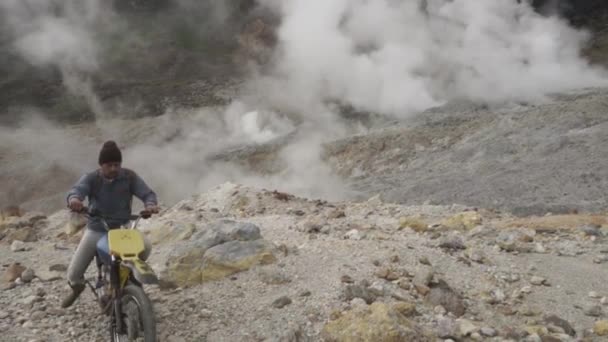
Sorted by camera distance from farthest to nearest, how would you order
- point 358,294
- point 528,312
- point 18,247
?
point 18,247
point 528,312
point 358,294

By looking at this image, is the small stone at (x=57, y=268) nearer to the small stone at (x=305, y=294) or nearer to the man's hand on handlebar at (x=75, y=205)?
the man's hand on handlebar at (x=75, y=205)

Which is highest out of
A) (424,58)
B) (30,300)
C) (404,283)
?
(424,58)

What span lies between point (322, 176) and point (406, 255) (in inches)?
639

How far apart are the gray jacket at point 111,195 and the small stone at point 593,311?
4538mm

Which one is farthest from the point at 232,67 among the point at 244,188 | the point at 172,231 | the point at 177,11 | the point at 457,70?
the point at 172,231

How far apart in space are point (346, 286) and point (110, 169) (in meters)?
2.51

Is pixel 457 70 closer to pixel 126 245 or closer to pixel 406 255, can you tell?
pixel 406 255

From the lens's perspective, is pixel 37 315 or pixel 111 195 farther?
pixel 37 315

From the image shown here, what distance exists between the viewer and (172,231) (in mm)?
8070

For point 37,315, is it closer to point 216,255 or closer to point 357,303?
point 216,255

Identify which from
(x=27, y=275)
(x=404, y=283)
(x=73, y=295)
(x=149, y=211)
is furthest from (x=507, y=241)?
(x=27, y=275)

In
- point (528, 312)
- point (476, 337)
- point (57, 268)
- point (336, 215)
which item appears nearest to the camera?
point (476, 337)

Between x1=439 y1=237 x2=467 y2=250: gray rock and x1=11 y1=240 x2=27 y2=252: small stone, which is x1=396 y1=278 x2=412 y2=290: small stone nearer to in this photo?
x1=439 y1=237 x2=467 y2=250: gray rock

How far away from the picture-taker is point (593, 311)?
577 cm
